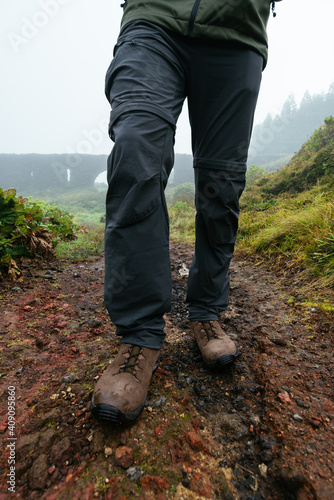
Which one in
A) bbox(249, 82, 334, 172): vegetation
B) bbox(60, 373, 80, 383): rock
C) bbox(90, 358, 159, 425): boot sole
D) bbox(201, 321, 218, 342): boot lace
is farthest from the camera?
bbox(249, 82, 334, 172): vegetation

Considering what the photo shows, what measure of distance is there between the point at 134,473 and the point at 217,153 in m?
1.25

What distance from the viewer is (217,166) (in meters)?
1.26

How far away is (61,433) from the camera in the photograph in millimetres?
813

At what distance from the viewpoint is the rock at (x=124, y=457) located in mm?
724

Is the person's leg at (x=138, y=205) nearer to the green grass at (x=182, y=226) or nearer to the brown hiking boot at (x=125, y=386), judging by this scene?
the brown hiking boot at (x=125, y=386)

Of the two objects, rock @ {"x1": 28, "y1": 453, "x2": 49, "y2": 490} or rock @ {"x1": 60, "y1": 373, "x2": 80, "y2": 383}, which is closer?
rock @ {"x1": 28, "y1": 453, "x2": 49, "y2": 490}

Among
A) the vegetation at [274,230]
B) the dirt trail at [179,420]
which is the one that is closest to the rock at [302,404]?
the dirt trail at [179,420]

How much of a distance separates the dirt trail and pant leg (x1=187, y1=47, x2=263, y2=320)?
1.10ft

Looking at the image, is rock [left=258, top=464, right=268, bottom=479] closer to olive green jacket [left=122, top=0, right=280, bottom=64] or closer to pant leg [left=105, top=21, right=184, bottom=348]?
pant leg [left=105, top=21, right=184, bottom=348]

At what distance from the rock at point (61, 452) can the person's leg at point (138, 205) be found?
0.19 meters

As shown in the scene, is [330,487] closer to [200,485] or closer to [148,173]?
[200,485]

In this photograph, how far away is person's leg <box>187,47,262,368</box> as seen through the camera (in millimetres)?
1138

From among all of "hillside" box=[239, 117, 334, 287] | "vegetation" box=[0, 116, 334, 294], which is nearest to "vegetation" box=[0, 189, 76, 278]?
"vegetation" box=[0, 116, 334, 294]

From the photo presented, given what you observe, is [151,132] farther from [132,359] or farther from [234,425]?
[234,425]
